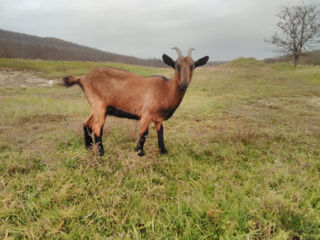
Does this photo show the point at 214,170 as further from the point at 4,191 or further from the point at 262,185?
the point at 4,191

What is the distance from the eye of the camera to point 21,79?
22.7 m

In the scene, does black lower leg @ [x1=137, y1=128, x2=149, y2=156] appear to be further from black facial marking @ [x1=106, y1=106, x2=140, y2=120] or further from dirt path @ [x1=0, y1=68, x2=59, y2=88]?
dirt path @ [x1=0, y1=68, x2=59, y2=88]

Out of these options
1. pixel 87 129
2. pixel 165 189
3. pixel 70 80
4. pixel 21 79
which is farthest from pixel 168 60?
pixel 21 79

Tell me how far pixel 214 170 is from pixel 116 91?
2.64 metres

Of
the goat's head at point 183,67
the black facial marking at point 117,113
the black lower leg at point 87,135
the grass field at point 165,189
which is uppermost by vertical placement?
the goat's head at point 183,67

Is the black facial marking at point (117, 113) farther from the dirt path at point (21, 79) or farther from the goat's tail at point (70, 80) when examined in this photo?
the dirt path at point (21, 79)

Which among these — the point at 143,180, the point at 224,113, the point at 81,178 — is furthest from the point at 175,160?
the point at 224,113

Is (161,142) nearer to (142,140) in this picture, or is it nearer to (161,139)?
→ (161,139)

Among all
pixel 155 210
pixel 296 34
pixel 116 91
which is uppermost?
pixel 296 34

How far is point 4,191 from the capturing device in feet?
8.45

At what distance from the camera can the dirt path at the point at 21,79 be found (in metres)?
20.3

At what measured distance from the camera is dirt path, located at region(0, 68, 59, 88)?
66.6 ft

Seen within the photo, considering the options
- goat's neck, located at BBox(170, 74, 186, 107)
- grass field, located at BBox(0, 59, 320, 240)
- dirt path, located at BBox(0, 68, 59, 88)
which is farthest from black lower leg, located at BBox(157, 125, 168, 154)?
dirt path, located at BBox(0, 68, 59, 88)

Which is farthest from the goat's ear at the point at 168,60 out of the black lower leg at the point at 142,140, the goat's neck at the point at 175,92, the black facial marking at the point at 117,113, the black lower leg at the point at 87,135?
the black lower leg at the point at 87,135
